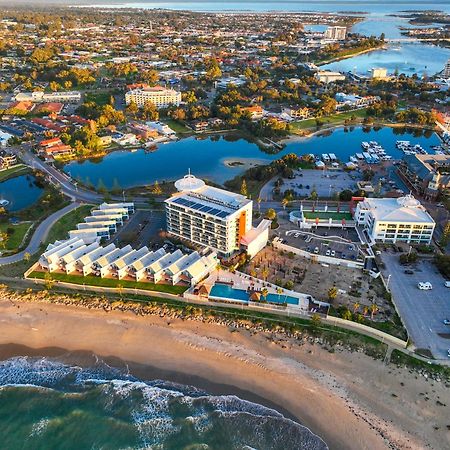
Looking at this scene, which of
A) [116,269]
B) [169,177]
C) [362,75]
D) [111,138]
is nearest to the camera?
[116,269]

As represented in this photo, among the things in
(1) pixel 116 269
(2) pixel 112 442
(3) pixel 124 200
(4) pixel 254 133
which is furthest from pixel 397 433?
(4) pixel 254 133

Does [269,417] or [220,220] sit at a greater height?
[220,220]

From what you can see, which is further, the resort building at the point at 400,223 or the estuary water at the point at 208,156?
the estuary water at the point at 208,156

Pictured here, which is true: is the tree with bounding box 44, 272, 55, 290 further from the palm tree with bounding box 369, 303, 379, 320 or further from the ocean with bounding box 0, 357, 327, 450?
the palm tree with bounding box 369, 303, 379, 320

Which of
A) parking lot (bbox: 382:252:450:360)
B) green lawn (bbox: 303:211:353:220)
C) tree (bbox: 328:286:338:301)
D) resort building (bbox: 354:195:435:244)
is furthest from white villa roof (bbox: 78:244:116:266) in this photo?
resort building (bbox: 354:195:435:244)

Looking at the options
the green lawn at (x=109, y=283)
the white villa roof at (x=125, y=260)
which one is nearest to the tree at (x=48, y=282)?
the green lawn at (x=109, y=283)

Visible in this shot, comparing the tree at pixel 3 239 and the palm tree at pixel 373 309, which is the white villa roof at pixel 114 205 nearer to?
the tree at pixel 3 239

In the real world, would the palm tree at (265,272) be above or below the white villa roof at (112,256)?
below

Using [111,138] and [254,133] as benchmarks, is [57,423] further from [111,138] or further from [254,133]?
[254,133]
